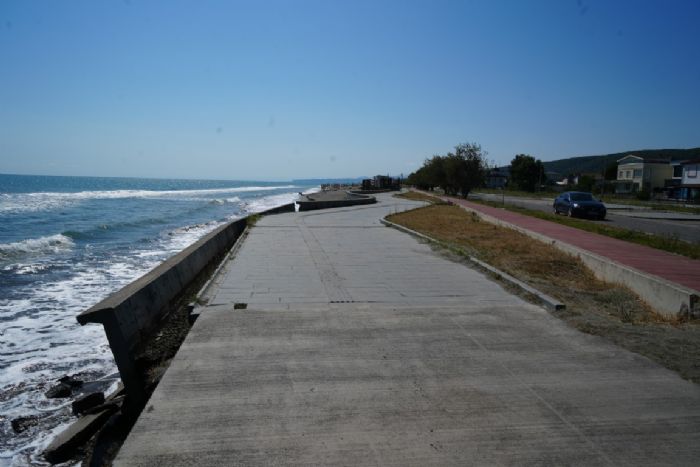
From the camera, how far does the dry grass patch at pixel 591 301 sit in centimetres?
530

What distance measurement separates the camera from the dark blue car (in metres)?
24.6

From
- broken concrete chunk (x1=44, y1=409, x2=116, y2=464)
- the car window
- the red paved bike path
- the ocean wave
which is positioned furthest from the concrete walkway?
the car window

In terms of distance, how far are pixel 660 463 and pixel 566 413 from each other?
0.73 m

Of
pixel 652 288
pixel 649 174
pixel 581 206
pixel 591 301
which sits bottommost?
pixel 591 301

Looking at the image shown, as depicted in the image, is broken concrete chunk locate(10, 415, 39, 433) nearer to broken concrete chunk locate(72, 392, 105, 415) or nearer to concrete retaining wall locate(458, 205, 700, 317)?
broken concrete chunk locate(72, 392, 105, 415)

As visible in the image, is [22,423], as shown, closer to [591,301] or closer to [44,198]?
[591,301]

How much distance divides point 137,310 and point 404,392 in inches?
147

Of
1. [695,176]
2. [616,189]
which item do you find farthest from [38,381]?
[616,189]

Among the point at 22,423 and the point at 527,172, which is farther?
the point at 527,172

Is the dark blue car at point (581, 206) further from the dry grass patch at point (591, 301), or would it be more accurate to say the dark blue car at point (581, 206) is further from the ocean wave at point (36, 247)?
the ocean wave at point (36, 247)

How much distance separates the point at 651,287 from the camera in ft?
24.3

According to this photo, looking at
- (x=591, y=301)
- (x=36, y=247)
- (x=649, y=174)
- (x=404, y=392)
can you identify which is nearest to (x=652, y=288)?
(x=591, y=301)

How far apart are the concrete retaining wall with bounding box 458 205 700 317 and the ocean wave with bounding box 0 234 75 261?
1757 cm

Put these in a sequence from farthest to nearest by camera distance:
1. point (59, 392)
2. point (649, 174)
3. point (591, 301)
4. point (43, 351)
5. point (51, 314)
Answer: point (649, 174), point (51, 314), point (591, 301), point (43, 351), point (59, 392)
